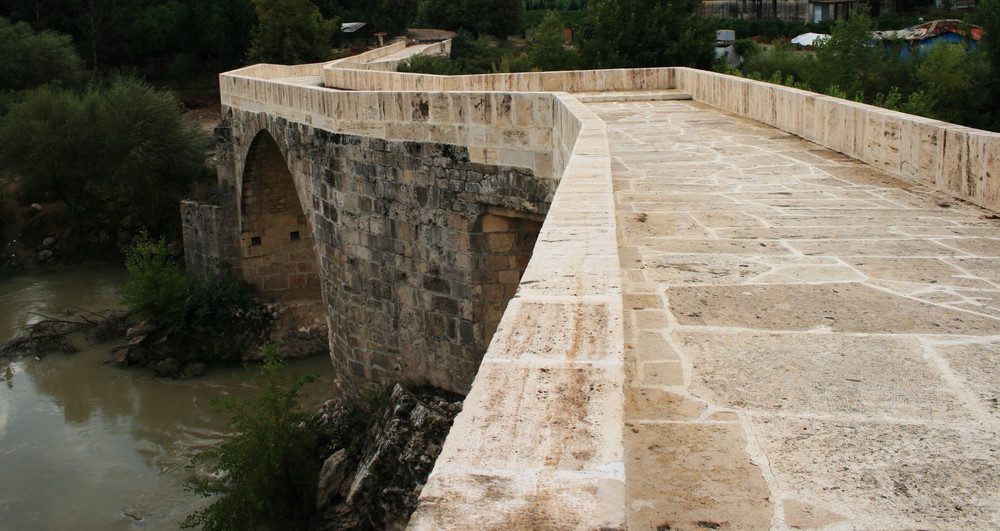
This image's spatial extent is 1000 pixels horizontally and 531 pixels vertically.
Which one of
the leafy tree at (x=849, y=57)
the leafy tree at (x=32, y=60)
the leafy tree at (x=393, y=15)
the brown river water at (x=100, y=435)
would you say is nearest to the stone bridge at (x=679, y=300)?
the brown river water at (x=100, y=435)

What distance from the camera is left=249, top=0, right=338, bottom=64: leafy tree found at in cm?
2964

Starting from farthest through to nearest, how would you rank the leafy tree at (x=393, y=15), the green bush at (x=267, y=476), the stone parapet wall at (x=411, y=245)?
the leafy tree at (x=393, y=15) < the green bush at (x=267, y=476) < the stone parapet wall at (x=411, y=245)

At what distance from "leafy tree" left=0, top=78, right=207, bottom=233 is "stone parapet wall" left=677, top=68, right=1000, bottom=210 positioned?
13.9 metres

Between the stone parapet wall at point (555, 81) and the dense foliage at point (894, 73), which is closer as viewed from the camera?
the stone parapet wall at point (555, 81)

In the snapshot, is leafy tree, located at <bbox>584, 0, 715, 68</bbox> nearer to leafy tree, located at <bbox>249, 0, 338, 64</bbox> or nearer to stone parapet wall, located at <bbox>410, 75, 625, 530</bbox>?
leafy tree, located at <bbox>249, 0, 338, 64</bbox>

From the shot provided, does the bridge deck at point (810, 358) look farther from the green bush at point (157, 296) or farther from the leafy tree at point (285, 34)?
the leafy tree at point (285, 34)

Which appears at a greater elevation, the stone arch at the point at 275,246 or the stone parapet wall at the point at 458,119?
the stone parapet wall at the point at 458,119

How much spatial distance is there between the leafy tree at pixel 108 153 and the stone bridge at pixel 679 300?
1037 cm

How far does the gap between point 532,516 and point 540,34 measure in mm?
Answer: 24606

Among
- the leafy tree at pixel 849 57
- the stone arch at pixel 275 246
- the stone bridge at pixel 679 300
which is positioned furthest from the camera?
the leafy tree at pixel 849 57

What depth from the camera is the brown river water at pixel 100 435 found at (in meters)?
10.0

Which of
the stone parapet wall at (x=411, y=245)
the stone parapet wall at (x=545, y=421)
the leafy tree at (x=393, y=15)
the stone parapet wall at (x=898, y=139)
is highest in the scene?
the leafy tree at (x=393, y=15)

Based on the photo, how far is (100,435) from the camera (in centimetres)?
1201

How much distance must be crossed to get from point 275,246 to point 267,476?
22.3 feet
